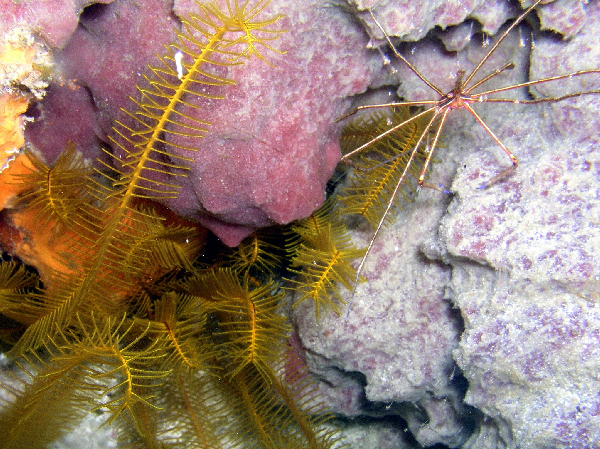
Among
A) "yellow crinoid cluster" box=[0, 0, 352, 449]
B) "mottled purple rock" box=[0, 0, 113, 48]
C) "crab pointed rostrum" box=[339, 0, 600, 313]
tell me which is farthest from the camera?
"crab pointed rostrum" box=[339, 0, 600, 313]

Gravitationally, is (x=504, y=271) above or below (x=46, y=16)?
below

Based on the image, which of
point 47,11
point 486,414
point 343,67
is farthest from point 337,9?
point 486,414

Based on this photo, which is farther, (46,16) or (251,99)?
(251,99)

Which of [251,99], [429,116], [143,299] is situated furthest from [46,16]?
[429,116]

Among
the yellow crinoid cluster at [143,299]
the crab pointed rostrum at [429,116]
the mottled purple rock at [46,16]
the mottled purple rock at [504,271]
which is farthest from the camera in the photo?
the crab pointed rostrum at [429,116]

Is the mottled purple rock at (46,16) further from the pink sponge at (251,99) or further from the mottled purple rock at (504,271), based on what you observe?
the mottled purple rock at (504,271)

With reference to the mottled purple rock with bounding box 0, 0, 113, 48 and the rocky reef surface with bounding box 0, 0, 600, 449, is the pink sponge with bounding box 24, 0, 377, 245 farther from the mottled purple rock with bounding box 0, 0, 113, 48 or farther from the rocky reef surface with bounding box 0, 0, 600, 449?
the mottled purple rock with bounding box 0, 0, 113, 48

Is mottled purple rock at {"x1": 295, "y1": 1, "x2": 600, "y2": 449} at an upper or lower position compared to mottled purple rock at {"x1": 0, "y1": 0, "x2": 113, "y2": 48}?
lower

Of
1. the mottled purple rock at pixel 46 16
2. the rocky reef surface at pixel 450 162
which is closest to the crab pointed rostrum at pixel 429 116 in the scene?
the rocky reef surface at pixel 450 162

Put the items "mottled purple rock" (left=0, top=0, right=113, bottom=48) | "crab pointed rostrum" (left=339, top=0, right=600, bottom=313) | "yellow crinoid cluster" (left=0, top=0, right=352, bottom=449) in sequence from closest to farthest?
"mottled purple rock" (left=0, top=0, right=113, bottom=48) → "yellow crinoid cluster" (left=0, top=0, right=352, bottom=449) → "crab pointed rostrum" (left=339, top=0, right=600, bottom=313)

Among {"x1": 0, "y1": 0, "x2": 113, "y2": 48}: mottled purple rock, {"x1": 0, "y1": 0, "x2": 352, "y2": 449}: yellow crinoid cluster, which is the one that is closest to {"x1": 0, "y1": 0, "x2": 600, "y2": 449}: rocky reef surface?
{"x1": 0, "y1": 0, "x2": 113, "y2": 48}: mottled purple rock

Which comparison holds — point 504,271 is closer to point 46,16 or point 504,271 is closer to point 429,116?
point 429,116
